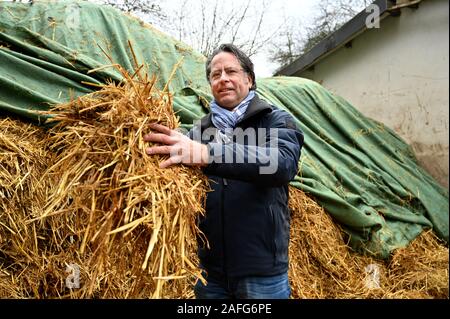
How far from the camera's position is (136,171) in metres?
1.51

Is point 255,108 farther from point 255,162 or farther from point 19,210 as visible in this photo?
point 19,210

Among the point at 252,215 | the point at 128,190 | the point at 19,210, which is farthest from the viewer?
the point at 19,210

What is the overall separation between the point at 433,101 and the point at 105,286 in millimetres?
4790

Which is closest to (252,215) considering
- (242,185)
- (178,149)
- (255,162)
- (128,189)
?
(242,185)

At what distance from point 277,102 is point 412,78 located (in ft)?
7.24

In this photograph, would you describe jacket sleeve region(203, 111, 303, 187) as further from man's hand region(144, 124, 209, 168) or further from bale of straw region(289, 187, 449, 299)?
bale of straw region(289, 187, 449, 299)

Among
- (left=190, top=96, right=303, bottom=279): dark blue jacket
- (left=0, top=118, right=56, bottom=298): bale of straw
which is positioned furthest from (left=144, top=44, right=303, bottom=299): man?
(left=0, top=118, right=56, bottom=298): bale of straw

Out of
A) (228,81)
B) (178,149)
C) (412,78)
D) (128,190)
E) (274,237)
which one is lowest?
(274,237)

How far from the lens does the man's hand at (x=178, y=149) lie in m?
1.54

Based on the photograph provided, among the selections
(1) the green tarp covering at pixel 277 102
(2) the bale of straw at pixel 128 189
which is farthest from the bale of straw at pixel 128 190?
(1) the green tarp covering at pixel 277 102

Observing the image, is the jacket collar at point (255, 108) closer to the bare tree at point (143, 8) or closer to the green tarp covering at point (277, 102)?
the green tarp covering at point (277, 102)

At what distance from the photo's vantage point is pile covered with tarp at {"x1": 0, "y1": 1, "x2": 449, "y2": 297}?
1581 mm

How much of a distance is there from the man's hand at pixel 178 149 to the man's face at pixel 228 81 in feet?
1.41

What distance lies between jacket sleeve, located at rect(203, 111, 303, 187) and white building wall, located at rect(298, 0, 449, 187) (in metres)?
4.44
